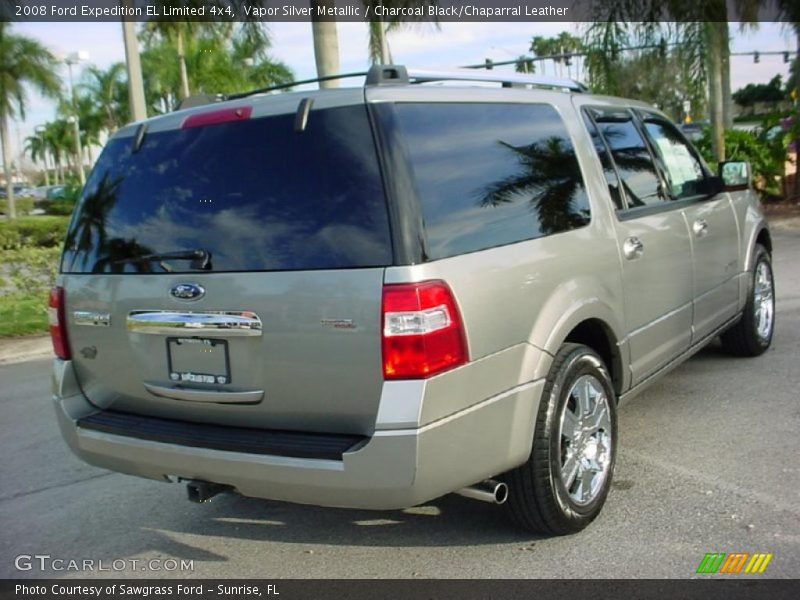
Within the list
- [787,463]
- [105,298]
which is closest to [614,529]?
[787,463]

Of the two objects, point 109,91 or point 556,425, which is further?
point 109,91

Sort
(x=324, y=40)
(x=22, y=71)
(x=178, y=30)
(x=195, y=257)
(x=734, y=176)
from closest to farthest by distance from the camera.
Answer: (x=195, y=257), (x=734, y=176), (x=324, y=40), (x=178, y=30), (x=22, y=71)

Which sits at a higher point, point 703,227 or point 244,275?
point 244,275

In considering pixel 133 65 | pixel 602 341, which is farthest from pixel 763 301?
pixel 133 65

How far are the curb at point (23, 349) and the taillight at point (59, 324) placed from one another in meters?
5.60

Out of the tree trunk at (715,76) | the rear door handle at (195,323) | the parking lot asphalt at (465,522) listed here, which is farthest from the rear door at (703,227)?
the tree trunk at (715,76)

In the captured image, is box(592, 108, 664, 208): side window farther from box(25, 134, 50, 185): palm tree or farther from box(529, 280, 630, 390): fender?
box(25, 134, 50, 185): palm tree

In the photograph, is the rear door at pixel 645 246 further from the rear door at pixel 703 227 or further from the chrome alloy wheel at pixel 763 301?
the chrome alloy wheel at pixel 763 301

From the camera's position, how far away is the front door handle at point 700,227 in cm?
500

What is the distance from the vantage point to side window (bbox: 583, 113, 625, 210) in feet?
13.8

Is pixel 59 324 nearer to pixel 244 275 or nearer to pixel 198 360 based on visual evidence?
pixel 198 360

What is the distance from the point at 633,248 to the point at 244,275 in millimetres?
2075

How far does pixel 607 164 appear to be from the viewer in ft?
14.0

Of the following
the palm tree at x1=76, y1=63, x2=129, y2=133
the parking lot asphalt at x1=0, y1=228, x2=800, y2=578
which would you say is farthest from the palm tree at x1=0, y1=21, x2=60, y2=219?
the parking lot asphalt at x1=0, y1=228, x2=800, y2=578
